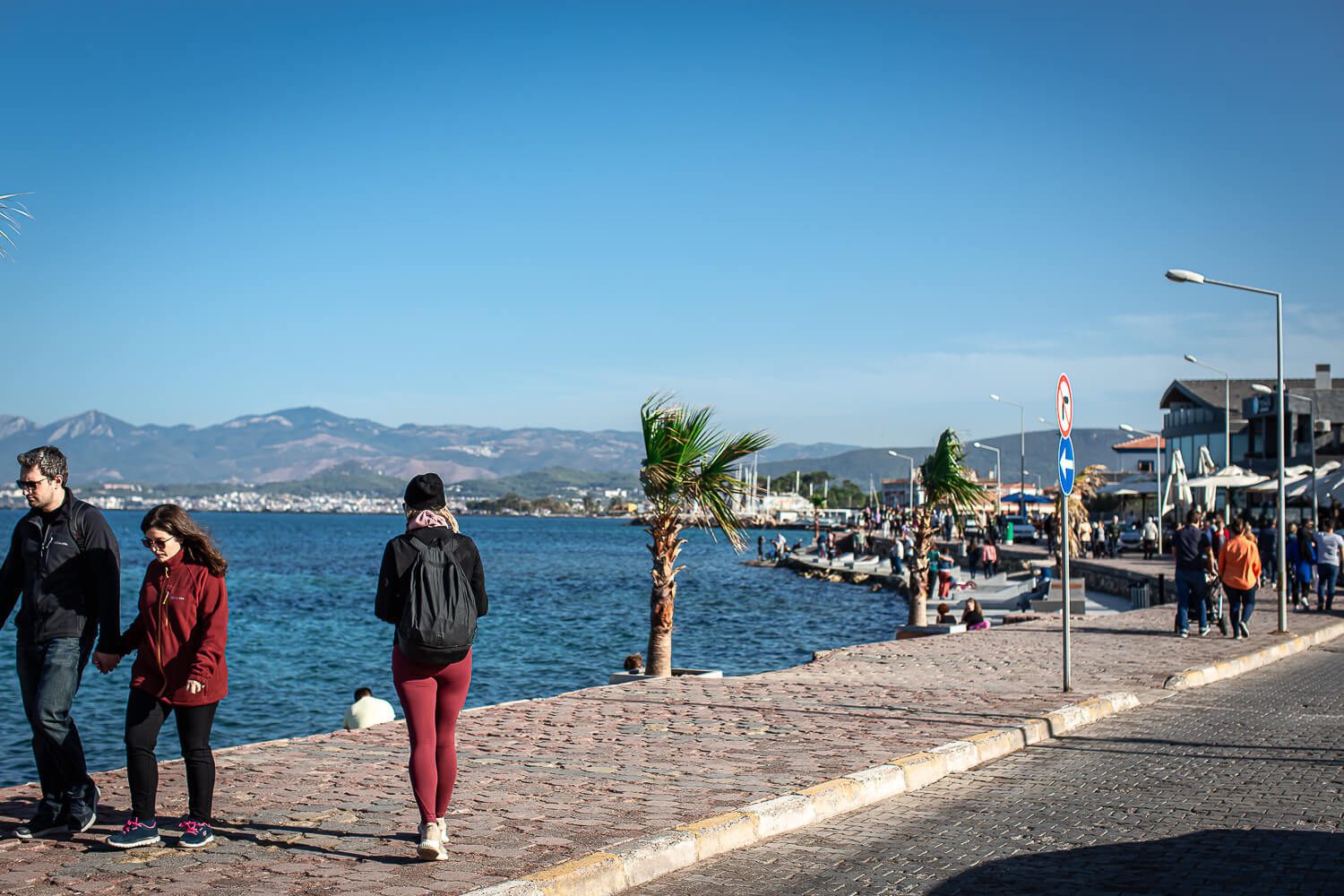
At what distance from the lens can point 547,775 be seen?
8.80m

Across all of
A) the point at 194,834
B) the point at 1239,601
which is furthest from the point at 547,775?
the point at 1239,601

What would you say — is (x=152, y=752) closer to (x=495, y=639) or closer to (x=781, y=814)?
(x=781, y=814)

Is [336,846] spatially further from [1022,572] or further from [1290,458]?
[1290,458]

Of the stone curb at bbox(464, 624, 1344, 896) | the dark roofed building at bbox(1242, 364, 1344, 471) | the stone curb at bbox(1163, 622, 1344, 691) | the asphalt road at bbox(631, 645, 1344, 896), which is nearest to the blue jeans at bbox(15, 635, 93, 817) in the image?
the stone curb at bbox(464, 624, 1344, 896)

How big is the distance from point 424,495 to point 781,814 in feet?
9.33

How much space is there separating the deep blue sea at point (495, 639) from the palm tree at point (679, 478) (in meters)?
5.97

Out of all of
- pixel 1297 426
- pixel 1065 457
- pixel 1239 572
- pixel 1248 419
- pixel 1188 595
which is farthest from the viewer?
pixel 1248 419

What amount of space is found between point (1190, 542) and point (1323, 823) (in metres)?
12.4

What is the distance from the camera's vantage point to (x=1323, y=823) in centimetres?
780

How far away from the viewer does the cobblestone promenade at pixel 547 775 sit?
6230mm

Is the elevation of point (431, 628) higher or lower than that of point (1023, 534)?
higher

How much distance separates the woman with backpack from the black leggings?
3.47 feet

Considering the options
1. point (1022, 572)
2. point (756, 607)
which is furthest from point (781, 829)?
point (1022, 572)

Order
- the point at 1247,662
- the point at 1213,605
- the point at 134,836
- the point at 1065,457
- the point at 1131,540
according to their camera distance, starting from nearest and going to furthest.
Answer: the point at 134,836, the point at 1065,457, the point at 1247,662, the point at 1213,605, the point at 1131,540
